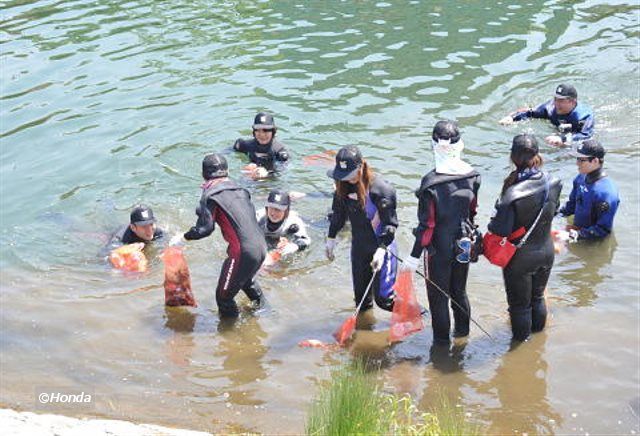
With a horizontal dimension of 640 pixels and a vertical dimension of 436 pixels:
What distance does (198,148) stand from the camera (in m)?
14.3

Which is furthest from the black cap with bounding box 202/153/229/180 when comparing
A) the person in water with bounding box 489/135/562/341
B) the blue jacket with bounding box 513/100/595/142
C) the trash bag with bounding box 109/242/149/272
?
the blue jacket with bounding box 513/100/595/142

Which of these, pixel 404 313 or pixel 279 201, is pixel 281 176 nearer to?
pixel 279 201

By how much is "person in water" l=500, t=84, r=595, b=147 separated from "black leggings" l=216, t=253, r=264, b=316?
20.2ft

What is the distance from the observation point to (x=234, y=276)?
9.05 meters

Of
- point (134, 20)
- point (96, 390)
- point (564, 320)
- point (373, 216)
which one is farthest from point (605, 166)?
point (134, 20)

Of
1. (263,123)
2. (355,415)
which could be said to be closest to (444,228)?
(355,415)

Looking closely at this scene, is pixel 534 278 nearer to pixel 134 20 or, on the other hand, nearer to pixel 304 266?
pixel 304 266

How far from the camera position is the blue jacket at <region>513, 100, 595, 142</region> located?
13234 mm

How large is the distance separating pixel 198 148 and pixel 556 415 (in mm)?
8310

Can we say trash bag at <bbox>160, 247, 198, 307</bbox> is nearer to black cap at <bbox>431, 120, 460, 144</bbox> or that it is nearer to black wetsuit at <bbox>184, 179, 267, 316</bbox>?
black wetsuit at <bbox>184, 179, 267, 316</bbox>

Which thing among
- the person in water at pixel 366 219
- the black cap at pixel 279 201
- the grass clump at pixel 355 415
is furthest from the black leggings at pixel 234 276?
the grass clump at pixel 355 415

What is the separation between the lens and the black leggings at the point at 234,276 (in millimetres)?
9000

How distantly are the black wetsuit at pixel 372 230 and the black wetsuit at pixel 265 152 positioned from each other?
13.8 ft

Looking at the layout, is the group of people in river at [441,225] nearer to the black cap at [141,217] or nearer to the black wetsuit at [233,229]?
the black wetsuit at [233,229]
